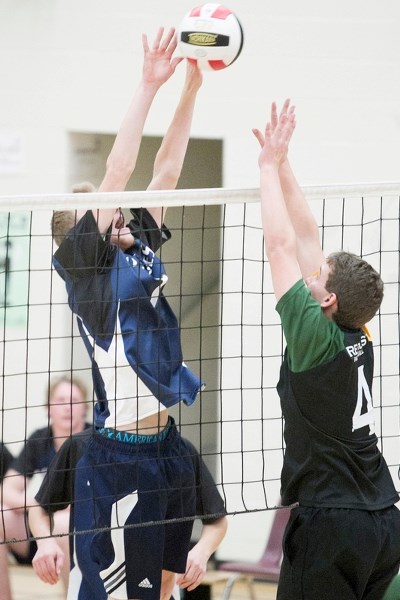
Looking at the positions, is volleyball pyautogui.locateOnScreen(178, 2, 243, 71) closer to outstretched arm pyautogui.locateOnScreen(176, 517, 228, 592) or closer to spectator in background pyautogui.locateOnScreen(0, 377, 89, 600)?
outstretched arm pyautogui.locateOnScreen(176, 517, 228, 592)

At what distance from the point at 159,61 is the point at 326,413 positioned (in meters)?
1.50

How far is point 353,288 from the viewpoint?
3.26 metres

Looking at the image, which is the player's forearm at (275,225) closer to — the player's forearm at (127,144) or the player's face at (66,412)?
the player's forearm at (127,144)

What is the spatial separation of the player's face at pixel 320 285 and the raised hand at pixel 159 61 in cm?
102

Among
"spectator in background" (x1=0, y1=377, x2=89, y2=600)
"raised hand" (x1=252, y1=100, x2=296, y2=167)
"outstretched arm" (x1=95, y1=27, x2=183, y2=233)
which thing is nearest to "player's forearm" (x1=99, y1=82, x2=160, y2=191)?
"outstretched arm" (x1=95, y1=27, x2=183, y2=233)

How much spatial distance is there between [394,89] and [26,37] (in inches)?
97.7

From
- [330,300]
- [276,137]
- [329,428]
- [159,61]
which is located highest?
[159,61]

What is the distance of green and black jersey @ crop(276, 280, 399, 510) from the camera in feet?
10.6

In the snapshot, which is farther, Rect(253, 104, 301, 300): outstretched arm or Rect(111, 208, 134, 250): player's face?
Rect(111, 208, 134, 250): player's face

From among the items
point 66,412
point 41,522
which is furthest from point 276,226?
point 66,412

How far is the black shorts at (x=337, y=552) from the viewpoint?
328 centimetres

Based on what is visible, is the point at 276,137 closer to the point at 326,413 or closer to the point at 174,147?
the point at 174,147

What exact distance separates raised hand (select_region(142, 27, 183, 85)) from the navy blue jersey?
60cm

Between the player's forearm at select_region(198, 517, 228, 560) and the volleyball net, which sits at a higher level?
the volleyball net
